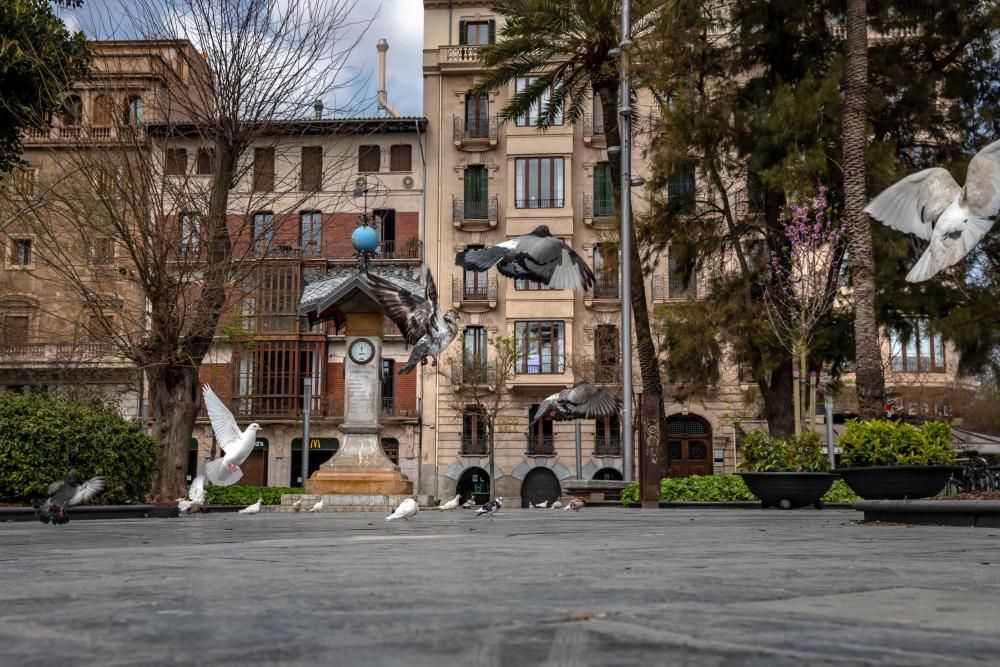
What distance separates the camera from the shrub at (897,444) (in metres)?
9.81

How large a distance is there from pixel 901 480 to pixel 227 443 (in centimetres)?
1170

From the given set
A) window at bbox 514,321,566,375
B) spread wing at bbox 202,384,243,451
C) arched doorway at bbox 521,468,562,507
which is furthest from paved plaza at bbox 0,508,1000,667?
arched doorway at bbox 521,468,562,507

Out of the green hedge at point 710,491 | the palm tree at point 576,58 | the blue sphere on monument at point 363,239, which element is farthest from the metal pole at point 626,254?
the blue sphere on monument at point 363,239

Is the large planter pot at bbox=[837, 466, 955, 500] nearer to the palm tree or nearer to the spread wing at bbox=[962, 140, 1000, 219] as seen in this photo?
the spread wing at bbox=[962, 140, 1000, 219]

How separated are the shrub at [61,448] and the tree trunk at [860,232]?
423 inches

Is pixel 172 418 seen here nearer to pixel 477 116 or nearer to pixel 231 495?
pixel 231 495

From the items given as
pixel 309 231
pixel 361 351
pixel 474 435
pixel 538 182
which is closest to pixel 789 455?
pixel 361 351

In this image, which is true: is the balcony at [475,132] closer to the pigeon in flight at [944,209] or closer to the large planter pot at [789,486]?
the large planter pot at [789,486]

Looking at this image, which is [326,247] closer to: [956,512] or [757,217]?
[757,217]

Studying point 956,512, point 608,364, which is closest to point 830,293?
point 956,512

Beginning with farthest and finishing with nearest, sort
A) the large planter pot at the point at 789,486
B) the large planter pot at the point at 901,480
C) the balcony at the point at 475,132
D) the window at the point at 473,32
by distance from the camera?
the window at the point at 473,32 < the balcony at the point at 475,132 < the large planter pot at the point at 789,486 < the large planter pot at the point at 901,480

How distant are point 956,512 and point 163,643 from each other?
24.8 feet

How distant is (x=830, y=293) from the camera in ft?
72.0

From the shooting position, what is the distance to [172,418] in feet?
66.3
